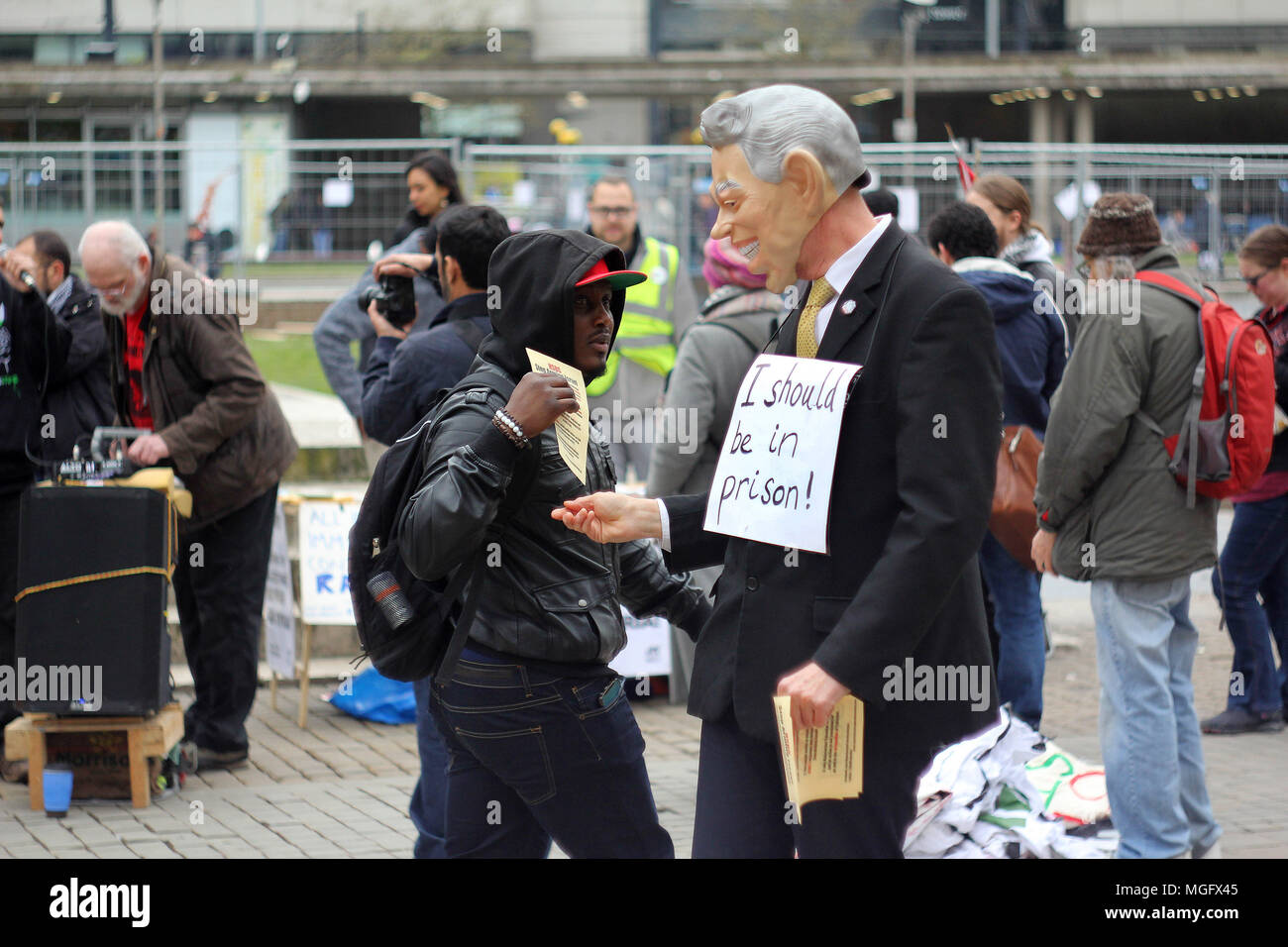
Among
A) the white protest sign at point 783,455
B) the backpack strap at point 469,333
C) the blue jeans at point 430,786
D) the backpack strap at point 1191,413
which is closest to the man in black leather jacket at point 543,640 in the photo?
the white protest sign at point 783,455

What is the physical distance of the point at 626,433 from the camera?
8.00 metres

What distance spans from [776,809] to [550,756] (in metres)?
0.61

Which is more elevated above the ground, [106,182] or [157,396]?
[106,182]

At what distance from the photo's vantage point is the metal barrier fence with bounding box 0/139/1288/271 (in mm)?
12586

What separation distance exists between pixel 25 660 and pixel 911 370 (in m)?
4.25

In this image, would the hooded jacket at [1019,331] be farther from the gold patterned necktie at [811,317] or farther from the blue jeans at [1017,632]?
the gold patterned necktie at [811,317]

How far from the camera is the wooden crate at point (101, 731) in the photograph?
19.1ft

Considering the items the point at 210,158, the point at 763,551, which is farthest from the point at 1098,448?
the point at 210,158

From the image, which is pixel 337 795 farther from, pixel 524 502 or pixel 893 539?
pixel 893 539

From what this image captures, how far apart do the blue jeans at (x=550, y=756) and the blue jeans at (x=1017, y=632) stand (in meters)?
3.08

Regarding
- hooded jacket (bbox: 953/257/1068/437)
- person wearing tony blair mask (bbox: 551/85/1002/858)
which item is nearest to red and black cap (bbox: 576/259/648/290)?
person wearing tony blair mask (bbox: 551/85/1002/858)

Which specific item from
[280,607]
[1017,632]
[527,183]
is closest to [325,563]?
[280,607]

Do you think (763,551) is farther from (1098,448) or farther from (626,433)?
(626,433)

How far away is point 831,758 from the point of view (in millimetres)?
2756
